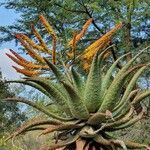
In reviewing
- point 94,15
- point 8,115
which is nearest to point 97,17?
point 94,15

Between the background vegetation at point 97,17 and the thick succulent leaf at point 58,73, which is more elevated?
the background vegetation at point 97,17

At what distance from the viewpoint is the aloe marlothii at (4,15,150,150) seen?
138 inches

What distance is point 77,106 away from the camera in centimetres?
359

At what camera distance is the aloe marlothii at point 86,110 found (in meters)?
3.51

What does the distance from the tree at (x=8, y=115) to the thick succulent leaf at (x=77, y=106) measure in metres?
21.2

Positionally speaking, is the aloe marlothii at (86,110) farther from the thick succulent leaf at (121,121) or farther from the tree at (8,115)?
the tree at (8,115)

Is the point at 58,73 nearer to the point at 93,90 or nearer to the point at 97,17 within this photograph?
the point at 93,90

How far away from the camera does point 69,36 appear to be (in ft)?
57.0

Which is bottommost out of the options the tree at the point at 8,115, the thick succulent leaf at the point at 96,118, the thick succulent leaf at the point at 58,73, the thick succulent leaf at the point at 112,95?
the thick succulent leaf at the point at 96,118

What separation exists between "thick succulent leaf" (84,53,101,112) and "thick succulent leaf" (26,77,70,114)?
133 millimetres

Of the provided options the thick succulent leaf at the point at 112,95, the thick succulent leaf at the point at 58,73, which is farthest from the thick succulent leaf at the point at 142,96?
the thick succulent leaf at the point at 58,73

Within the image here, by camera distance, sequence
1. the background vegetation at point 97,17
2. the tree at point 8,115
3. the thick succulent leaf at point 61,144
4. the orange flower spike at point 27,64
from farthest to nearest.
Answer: the tree at point 8,115
the background vegetation at point 97,17
the orange flower spike at point 27,64
the thick succulent leaf at point 61,144

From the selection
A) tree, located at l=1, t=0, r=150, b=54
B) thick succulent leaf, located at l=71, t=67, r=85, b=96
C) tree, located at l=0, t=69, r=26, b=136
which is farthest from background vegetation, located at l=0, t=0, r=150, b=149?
thick succulent leaf, located at l=71, t=67, r=85, b=96

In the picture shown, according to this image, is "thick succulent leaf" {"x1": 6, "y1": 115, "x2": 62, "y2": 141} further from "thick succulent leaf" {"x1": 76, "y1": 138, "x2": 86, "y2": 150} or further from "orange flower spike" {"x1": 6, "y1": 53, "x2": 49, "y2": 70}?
"orange flower spike" {"x1": 6, "y1": 53, "x2": 49, "y2": 70}
